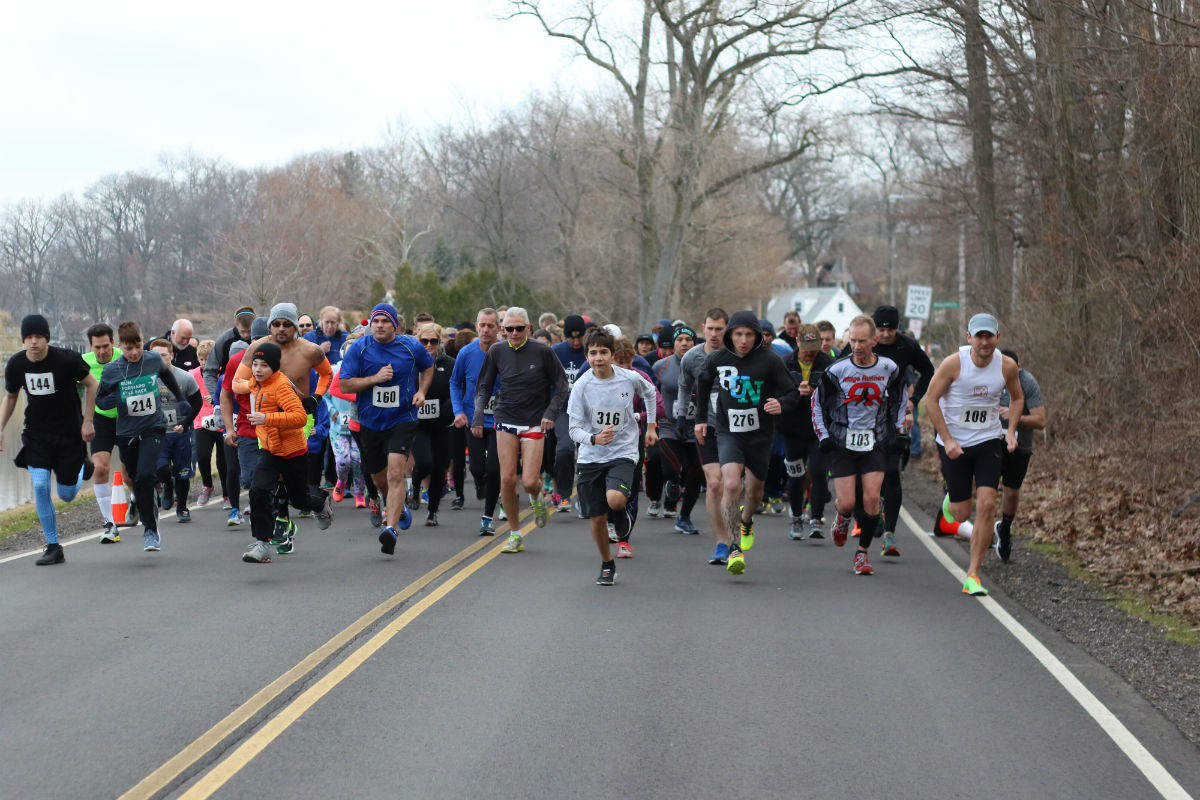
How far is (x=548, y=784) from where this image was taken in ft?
18.2

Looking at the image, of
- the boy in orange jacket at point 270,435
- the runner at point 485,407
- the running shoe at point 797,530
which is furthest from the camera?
the running shoe at point 797,530

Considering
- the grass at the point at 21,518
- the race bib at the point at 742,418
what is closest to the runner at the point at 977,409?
the race bib at the point at 742,418

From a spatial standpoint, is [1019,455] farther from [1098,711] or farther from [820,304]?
[820,304]

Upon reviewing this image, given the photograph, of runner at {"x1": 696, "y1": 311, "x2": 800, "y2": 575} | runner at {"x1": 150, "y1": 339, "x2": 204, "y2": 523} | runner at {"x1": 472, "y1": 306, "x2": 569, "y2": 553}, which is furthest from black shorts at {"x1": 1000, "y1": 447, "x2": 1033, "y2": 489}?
runner at {"x1": 150, "y1": 339, "x2": 204, "y2": 523}

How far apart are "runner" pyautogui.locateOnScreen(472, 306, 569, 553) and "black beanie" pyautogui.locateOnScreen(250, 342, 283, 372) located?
6.50 ft

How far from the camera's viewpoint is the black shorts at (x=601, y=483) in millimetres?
10523

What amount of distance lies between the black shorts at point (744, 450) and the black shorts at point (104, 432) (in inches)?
213

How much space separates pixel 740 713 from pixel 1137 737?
181 centimetres

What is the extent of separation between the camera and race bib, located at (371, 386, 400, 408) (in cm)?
1224

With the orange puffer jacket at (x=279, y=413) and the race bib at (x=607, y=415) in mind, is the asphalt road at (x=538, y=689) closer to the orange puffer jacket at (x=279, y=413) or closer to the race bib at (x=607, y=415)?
the orange puffer jacket at (x=279, y=413)

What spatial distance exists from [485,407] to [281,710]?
621cm

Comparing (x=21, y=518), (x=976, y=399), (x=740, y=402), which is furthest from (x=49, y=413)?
(x=976, y=399)

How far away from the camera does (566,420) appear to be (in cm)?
1442

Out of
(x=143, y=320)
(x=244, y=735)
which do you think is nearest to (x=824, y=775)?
(x=244, y=735)
